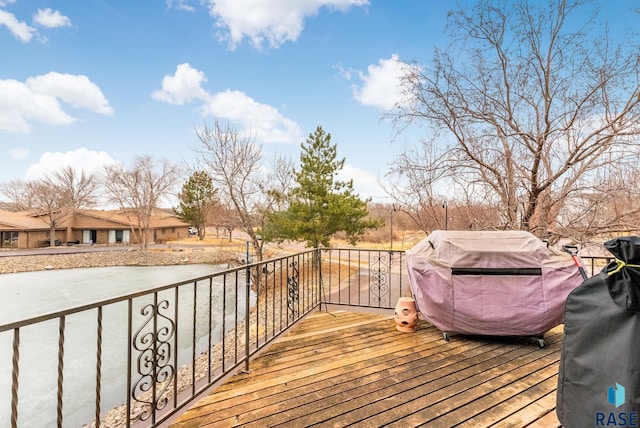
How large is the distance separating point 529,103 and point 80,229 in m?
30.7

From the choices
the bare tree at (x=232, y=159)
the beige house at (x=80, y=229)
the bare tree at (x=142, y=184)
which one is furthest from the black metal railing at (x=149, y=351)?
the beige house at (x=80, y=229)

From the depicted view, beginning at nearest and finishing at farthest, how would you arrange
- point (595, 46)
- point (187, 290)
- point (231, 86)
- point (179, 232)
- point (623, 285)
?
point (623, 285)
point (595, 46)
point (231, 86)
point (187, 290)
point (179, 232)

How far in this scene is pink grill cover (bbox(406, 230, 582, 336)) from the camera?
2.44m

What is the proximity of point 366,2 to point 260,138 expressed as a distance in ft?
19.9

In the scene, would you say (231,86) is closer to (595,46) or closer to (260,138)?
(260,138)

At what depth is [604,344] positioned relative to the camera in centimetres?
115

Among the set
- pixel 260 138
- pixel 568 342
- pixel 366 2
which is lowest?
pixel 568 342

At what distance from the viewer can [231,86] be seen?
10.3 metres

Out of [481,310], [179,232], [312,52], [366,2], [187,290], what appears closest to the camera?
[481,310]

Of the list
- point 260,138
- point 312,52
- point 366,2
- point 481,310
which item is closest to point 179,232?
point 260,138

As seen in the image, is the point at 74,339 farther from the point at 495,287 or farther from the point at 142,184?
the point at 142,184

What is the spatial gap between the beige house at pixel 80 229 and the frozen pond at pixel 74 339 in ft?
30.8

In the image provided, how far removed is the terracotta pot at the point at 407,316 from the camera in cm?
294

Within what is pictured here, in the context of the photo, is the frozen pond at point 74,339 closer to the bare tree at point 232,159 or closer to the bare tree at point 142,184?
the bare tree at point 232,159
